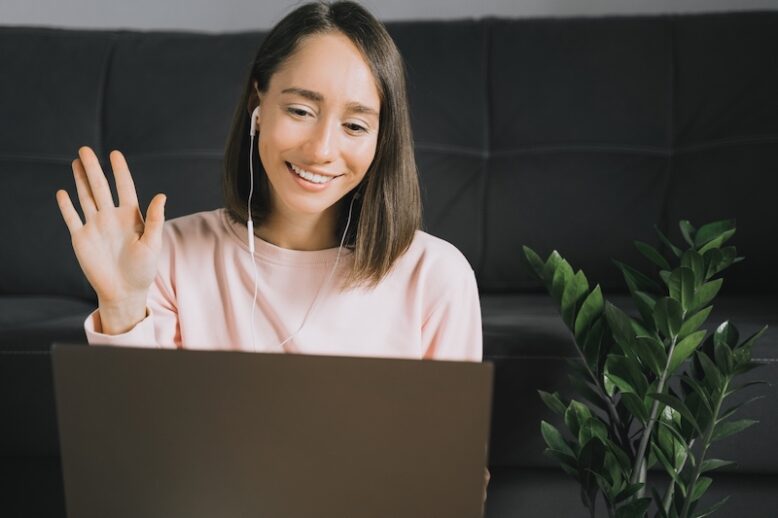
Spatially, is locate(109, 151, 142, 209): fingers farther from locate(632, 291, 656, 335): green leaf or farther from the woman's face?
A: locate(632, 291, 656, 335): green leaf

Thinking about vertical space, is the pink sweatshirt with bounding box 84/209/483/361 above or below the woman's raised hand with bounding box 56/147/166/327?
below

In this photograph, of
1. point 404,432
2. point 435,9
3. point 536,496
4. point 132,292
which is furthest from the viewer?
point 435,9

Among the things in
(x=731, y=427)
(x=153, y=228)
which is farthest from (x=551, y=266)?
(x=153, y=228)

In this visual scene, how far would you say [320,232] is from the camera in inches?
48.4

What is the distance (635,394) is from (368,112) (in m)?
0.53

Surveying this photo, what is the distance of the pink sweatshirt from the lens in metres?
1.17

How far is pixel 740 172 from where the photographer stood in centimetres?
180

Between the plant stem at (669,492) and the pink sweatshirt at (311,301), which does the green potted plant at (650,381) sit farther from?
the pink sweatshirt at (311,301)

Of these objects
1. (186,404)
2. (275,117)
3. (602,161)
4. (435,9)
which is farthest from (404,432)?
(435,9)

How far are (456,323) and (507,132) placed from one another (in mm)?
846

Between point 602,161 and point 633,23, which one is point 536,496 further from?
point 633,23

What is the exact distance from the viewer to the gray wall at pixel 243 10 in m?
2.25

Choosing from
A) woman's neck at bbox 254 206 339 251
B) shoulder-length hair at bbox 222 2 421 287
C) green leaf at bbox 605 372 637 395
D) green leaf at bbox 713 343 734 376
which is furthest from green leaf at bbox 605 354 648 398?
woman's neck at bbox 254 206 339 251

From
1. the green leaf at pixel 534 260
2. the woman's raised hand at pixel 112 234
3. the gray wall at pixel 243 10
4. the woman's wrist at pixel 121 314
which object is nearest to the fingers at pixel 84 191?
the woman's raised hand at pixel 112 234
